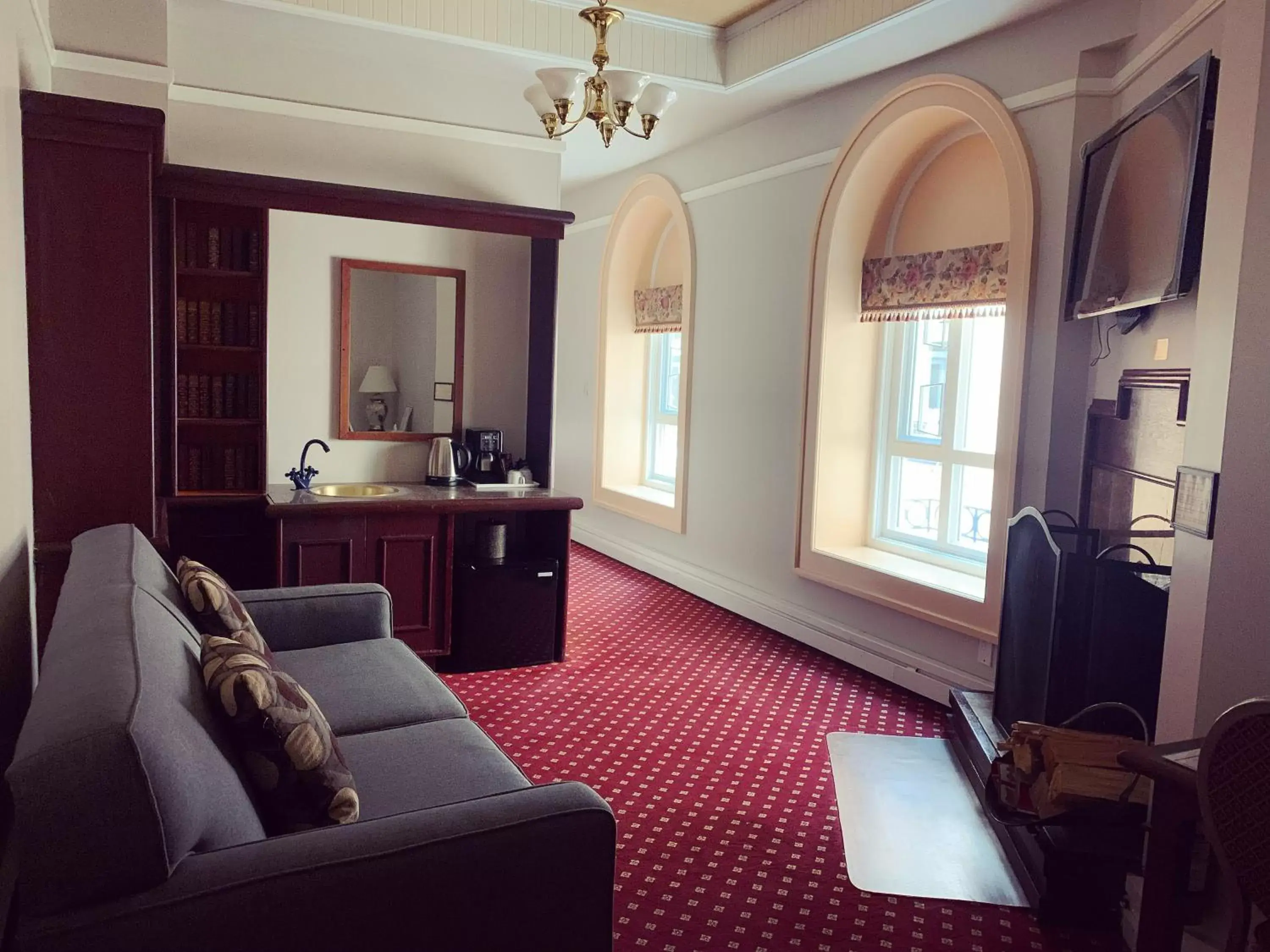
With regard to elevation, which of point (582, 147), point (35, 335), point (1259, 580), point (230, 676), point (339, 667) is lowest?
point (339, 667)

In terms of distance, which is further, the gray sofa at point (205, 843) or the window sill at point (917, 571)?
the window sill at point (917, 571)

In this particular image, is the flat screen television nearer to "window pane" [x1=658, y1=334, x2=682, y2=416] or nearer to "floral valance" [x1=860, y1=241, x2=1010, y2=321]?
"floral valance" [x1=860, y1=241, x2=1010, y2=321]

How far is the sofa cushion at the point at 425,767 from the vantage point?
77.9 inches

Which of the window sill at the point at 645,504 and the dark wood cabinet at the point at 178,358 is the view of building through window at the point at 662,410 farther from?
the dark wood cabinet at the point at 178,358

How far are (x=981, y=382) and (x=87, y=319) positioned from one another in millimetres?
3463

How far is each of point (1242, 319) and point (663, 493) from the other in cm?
A: 485

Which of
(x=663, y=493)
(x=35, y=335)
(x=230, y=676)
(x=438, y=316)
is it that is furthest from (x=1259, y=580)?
(x=663, y=493)

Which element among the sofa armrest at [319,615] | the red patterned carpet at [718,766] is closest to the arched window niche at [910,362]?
the red patterned carpet at [718,766]

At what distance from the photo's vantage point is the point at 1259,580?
6.35 ft

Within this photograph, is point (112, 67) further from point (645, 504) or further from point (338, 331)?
point (645, 504)

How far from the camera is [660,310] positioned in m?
6.39

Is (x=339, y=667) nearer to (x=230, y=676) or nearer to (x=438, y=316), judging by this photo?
(x=230, y=676)

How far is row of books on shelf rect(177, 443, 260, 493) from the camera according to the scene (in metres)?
4.04

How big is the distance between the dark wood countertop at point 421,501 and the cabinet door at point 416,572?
67 mm
